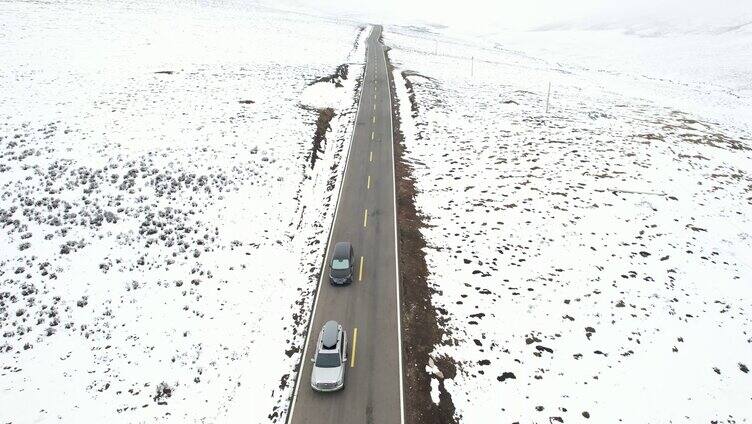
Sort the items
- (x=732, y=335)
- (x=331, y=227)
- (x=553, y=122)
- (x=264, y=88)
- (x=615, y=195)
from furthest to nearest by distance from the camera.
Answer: (x=264, y=88), (x=553, y=122), (x=615, y=195), (x=331, y=227), (x=732, y=335)

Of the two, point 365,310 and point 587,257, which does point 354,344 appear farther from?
point 587,257

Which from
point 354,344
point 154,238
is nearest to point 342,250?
point 354,344

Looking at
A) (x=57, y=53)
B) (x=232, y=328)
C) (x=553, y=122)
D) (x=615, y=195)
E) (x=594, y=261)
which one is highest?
(x=57, y=53)

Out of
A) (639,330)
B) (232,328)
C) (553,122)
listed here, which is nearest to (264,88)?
(553,122)

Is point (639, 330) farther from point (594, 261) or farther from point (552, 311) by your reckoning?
point (594, 261)

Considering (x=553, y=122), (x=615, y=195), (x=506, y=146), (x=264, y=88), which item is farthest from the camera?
(x=264, y=88)

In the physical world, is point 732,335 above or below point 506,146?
below
